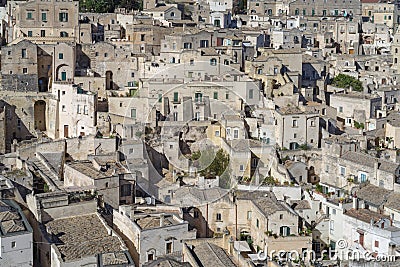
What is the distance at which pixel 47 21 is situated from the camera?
3997 centimetres

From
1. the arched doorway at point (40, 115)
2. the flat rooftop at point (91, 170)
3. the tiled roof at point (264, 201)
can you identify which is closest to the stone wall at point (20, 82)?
the arched doorway at point (40, 115)

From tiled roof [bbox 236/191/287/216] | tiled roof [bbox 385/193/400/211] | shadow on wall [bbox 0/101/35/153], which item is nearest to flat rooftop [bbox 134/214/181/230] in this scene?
tiled roof [bbox 236/191/287/216]

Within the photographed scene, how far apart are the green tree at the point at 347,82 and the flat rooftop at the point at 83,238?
1823 centimetres

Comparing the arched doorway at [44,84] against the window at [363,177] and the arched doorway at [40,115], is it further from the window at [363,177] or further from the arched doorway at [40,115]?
the window at [363,177]

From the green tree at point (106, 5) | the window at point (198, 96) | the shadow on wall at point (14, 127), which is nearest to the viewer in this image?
the window at point (198, 96)

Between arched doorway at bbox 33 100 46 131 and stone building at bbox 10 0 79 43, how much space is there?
5.40 meters

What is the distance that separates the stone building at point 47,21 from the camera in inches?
1569

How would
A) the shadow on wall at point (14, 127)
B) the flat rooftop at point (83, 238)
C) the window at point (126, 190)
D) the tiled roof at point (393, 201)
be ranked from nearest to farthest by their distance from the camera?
the flat rooftop at point (83, 238)
the tiled roof at point (393, 201)
the window at point (126, 190)
the shadow on wall at point (14, 127)

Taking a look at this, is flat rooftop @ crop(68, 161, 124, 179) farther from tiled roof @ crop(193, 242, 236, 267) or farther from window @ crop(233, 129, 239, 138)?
window @ crop(233, 129, 239, 138)

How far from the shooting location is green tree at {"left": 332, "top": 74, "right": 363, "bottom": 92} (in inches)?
1596

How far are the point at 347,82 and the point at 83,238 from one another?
20048mm

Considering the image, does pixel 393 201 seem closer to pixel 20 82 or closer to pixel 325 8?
pixel 20 82

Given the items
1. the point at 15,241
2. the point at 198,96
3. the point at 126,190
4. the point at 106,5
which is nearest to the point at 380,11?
the point at 106,5

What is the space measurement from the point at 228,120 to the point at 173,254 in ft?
30.5
